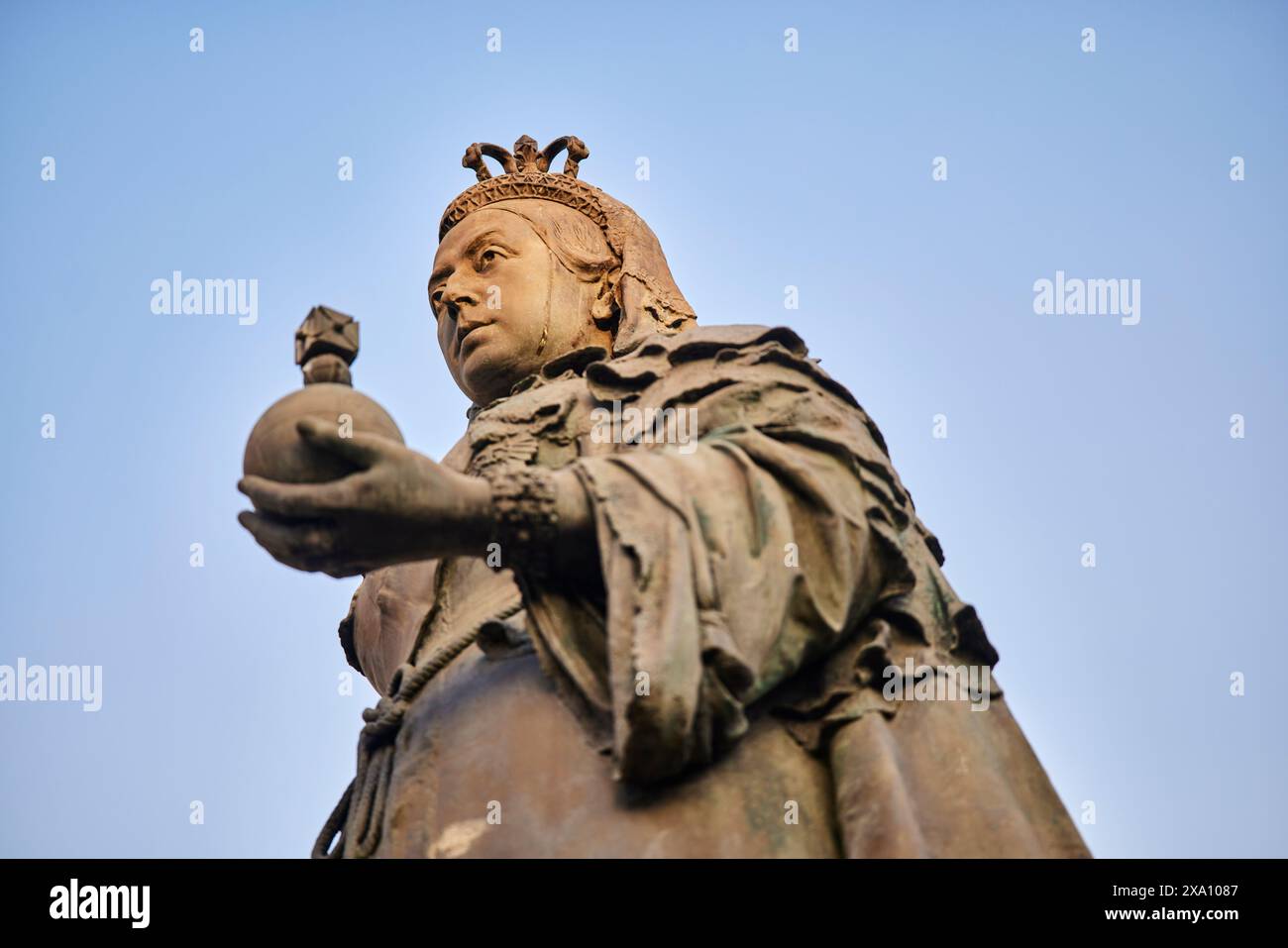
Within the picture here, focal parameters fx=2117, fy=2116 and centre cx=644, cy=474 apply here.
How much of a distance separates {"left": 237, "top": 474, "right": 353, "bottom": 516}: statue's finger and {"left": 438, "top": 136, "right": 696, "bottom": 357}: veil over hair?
3.25 meters

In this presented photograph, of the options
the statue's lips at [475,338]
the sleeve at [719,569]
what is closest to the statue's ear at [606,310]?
the statue's lips at [475,338]

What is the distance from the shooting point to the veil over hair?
35.7 ft

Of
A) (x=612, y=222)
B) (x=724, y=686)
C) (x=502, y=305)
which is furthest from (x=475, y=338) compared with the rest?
(x=724, y=686)

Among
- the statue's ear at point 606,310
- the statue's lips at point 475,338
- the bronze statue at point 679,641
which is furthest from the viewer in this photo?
the statue's ear at point 606,310

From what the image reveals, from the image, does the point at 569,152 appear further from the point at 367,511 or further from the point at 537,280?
the point at 367,511

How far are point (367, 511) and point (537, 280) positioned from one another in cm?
378

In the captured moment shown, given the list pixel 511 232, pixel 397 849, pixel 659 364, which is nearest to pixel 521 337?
pixel 511 232

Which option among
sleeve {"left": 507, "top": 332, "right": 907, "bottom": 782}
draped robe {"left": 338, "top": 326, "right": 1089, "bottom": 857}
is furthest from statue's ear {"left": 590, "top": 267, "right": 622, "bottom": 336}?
sleeve {"left": 507, "top": 332, "right": 907, "bottom": 782}

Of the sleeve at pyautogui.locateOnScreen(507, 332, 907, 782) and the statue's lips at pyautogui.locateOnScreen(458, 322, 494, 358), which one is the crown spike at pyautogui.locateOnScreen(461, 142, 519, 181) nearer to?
the statue's lips at pyautogui.locateOnScreen(458, 322, 494, 358)

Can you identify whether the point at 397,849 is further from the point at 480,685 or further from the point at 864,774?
the point at 864,774

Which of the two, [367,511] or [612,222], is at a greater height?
[612,222]

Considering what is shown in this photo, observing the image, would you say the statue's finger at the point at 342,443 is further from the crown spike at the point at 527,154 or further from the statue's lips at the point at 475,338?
the crown spike at the point at 527,154

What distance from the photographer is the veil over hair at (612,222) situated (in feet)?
35.7

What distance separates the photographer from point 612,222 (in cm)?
1170
